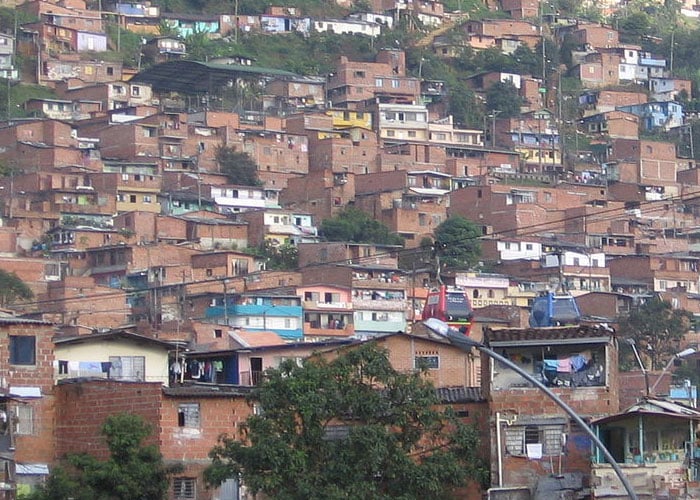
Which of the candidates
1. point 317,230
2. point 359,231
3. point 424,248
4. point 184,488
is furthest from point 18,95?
point 184,488

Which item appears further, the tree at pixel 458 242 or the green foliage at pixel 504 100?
the green foliage at pixel 504 100

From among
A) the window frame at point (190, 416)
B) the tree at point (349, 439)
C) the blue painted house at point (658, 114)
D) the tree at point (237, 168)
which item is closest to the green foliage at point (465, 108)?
the blue painted house at point (658, 114)

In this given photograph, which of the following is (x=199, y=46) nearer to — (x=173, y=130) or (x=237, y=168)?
(x=173, y=130)

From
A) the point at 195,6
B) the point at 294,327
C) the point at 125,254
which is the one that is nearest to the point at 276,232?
the point at 125,254

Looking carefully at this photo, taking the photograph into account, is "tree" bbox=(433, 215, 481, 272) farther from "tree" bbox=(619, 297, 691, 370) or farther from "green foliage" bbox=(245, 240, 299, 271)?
"tree" bbox=(619, 297, 691, 370)

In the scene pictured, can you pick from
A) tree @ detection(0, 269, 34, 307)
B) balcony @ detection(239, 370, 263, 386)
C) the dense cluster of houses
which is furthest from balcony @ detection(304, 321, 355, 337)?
balcony @ detection(239, 370, 263, 386)

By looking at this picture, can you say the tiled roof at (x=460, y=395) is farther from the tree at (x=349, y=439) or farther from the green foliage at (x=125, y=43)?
the green foliage at (x=125, y=43)
